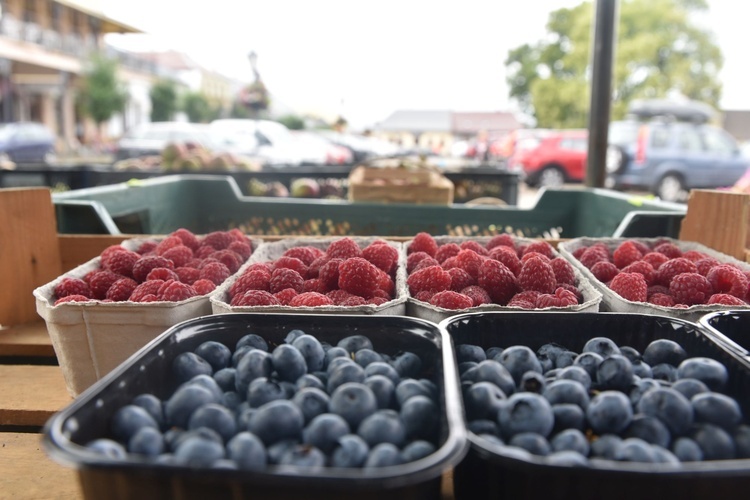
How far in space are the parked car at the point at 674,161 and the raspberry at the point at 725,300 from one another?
9369mm

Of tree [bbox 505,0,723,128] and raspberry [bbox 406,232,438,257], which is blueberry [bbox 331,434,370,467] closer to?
raspberry [bbox 406,232,438,257]

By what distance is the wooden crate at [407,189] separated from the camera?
2.95 m

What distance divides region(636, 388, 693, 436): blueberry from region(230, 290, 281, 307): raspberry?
2.34ft

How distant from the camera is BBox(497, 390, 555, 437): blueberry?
0.71 meters

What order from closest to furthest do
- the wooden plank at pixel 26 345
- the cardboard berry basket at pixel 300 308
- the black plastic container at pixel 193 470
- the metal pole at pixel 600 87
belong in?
the black plastic container at pixel 193 470
the cardboard berry basket at pixel 300 308
the wooden plank at pixel 26 345
the metal pole at pixel 600 87

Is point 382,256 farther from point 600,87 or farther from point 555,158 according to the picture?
point 555,158

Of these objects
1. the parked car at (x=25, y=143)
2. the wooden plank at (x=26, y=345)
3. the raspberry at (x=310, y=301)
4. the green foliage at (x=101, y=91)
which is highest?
the green foliage at (x=101, y=91)

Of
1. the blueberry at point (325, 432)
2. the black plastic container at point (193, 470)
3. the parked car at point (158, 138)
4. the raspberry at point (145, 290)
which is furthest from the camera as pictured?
the parked car at point (158, 138)

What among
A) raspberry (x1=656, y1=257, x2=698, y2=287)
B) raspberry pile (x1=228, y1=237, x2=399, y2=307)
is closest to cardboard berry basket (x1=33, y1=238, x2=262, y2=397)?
raspberry pile (x1=228, y1=237, x2=399, y2=307)

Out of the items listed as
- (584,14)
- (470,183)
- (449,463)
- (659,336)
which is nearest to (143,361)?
(449,463)

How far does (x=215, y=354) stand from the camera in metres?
0.90

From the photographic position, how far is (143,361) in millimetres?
803

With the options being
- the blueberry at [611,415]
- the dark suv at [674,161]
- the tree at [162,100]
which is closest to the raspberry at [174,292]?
the blueberry at [611,415]

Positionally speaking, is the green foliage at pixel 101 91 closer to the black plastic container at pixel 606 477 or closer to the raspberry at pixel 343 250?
the raspberry at pixel 343 250
